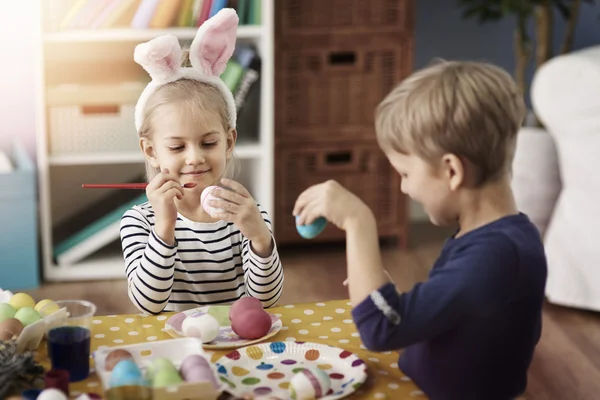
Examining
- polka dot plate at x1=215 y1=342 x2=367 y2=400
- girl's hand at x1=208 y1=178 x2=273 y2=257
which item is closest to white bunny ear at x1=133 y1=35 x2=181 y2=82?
girl's hand at x1=208 y1=178 x2=273 y2=257

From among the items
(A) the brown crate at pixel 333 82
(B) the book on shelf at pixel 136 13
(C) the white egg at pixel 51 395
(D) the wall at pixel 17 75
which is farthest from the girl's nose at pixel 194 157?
(D) the wall at pixel 17 75

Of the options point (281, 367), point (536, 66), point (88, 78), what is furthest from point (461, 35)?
point (281, 367)

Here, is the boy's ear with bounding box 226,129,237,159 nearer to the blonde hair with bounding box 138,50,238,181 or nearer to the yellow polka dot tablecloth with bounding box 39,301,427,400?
the blonde hair with bounding box 138,50,238,181

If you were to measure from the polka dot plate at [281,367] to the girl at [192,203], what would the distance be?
27 cm

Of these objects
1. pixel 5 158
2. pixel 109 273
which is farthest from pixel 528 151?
pixel 5 158

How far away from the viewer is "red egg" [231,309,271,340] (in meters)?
→ 1.27

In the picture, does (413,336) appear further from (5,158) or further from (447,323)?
(5,158)

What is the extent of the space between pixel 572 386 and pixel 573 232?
583mm

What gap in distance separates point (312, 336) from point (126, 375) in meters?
0.34

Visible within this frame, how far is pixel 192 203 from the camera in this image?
5.34 ft

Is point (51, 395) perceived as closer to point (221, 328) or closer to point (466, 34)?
point (221, 328)

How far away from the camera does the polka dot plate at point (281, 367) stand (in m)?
1.11

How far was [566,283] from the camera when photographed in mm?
2697

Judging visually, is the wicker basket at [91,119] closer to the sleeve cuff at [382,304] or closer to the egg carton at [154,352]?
the egg carton at [154,352]
